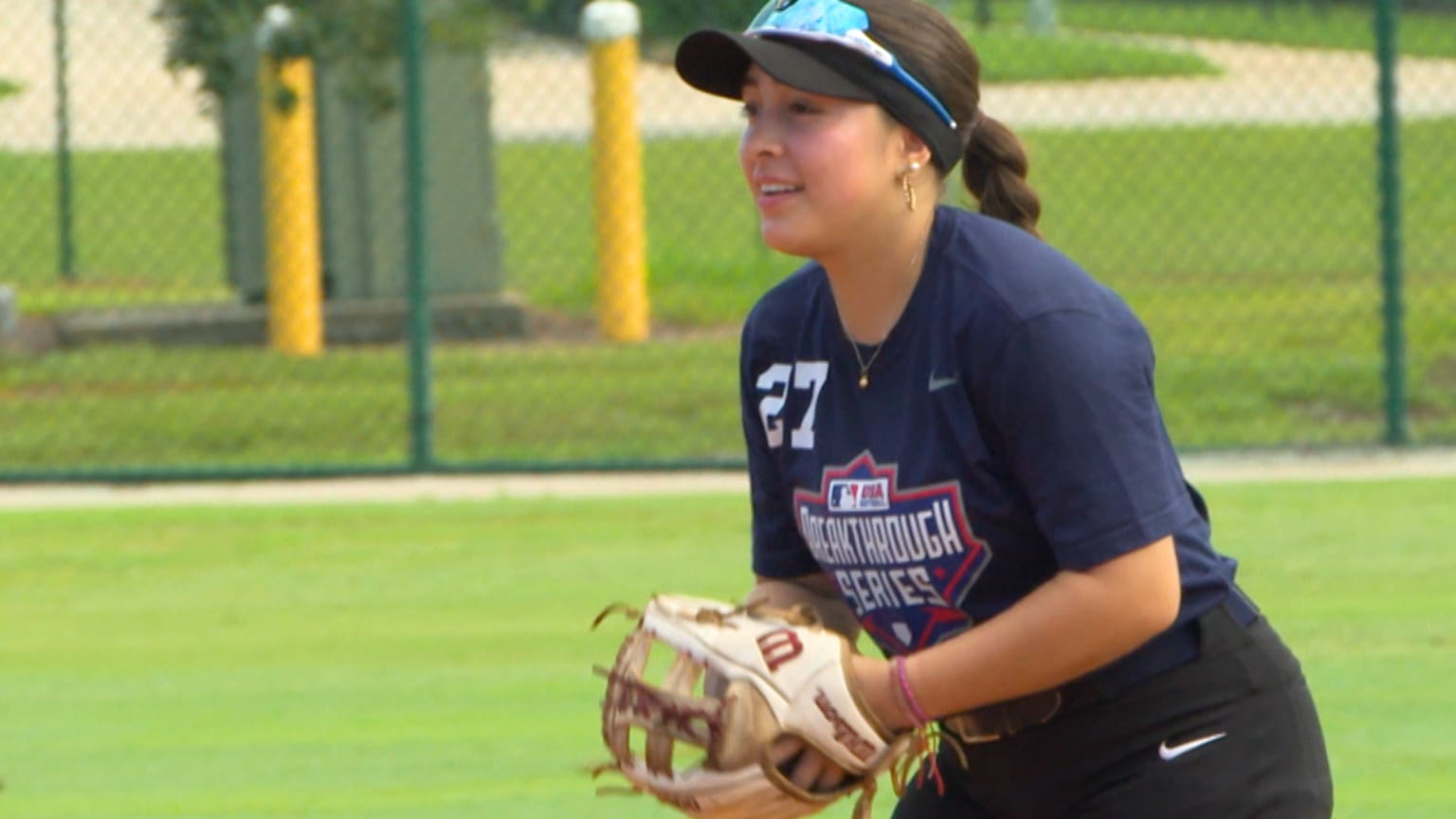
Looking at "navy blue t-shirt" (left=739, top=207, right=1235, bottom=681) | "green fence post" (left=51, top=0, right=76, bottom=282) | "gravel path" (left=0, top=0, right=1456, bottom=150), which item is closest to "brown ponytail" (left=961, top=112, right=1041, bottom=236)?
"navy blue t-shirt" (left=739, top=207, right=1235, bottom=681)

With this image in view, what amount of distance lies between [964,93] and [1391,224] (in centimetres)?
679

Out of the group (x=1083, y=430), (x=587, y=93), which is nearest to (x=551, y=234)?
(x=587, y=93)

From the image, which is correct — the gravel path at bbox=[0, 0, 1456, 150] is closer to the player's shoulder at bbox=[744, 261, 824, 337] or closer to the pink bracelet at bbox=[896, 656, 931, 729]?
the player's shoulder at bbox=[744, 261, 824, 337]

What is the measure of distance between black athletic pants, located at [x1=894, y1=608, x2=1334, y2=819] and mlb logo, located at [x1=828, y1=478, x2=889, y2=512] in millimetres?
363

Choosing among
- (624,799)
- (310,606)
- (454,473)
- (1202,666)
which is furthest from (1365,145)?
(1202,666)

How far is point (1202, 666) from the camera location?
9.33 feet

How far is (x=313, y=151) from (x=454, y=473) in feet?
12.1

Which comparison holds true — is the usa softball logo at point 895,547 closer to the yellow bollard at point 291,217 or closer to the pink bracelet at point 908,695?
the pink bracelet at point 908,695

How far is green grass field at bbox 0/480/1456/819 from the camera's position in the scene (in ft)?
16.8

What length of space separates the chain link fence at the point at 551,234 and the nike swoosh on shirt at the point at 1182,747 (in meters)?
6.44

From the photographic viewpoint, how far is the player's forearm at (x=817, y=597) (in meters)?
3.12

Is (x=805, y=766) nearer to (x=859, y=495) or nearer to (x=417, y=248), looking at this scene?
(x=859, y=495)

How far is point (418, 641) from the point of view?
21.5ft

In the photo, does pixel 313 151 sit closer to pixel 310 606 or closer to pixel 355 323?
pixel 355 323
